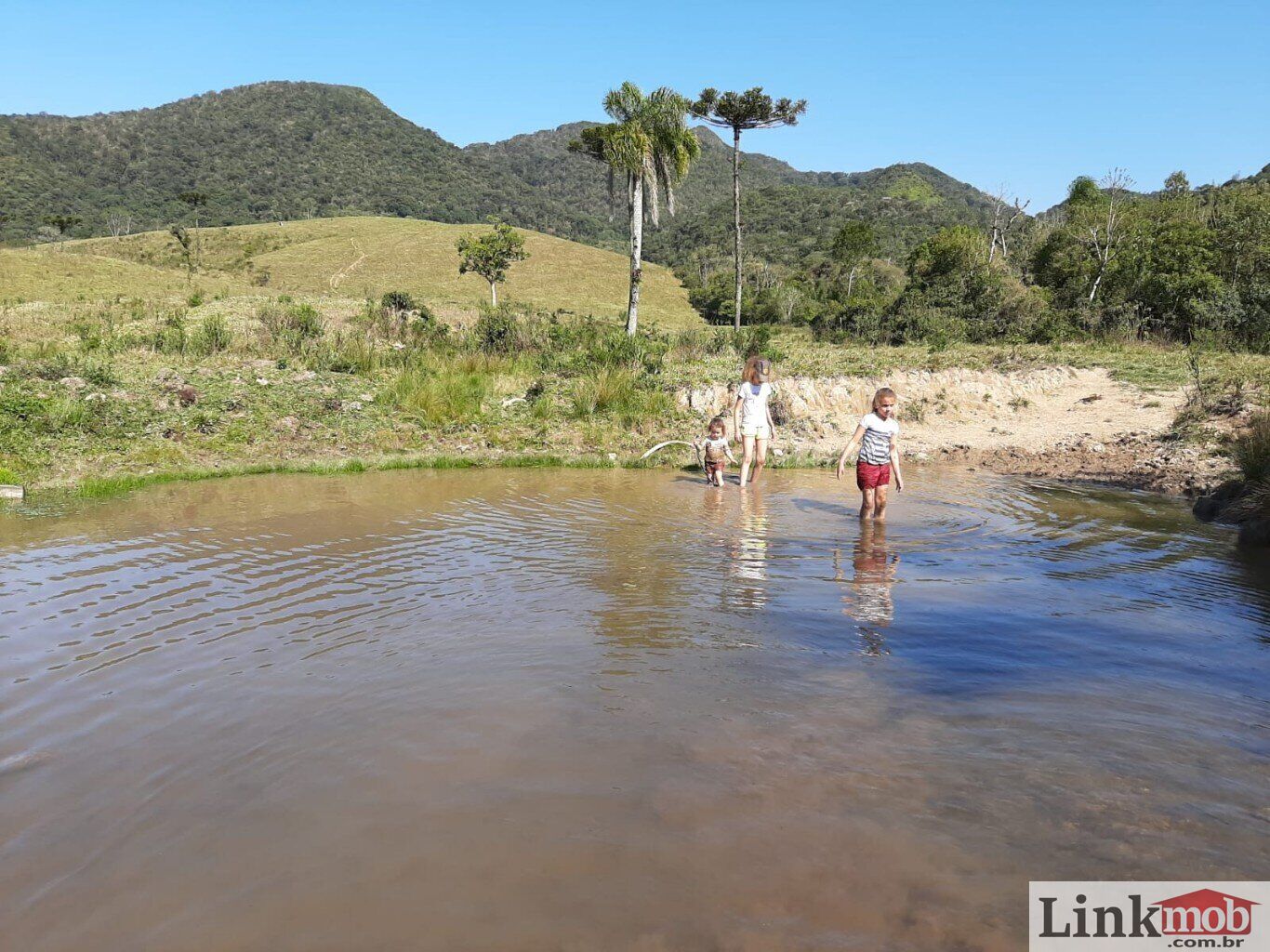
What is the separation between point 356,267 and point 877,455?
67.1 meters

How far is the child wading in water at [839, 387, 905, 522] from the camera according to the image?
28.1 feet

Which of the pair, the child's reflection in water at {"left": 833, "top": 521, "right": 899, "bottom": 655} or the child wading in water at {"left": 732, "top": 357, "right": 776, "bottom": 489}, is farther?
the child wading in water at {"left": 732, "top": 357, "right": 776, "bottom": 489}

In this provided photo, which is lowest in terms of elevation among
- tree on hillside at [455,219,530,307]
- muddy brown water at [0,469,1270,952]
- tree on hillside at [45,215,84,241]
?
muddy brown water at [0,469,1270,952]

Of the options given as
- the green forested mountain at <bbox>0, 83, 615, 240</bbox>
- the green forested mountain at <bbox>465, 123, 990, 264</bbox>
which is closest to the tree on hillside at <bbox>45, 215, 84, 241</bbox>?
the green forested mountain at <bbox>0, 83, 615, 240</bbox>

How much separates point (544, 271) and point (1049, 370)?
58704 mm

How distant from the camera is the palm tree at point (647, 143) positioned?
24281 mm

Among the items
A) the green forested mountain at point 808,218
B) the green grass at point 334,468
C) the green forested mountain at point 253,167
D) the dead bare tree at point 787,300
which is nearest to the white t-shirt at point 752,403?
the green grass at point 334,468

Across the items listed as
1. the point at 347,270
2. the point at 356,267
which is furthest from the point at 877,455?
the point at 356,267

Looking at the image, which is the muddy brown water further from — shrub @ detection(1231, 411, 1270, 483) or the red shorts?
shrub @ detection(1231, 411, 1270, 483)

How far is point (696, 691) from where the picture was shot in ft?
12.9

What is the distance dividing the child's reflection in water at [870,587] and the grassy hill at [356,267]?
34331mm

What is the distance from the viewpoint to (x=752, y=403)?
11.1 metres

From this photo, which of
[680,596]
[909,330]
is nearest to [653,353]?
[909,330]

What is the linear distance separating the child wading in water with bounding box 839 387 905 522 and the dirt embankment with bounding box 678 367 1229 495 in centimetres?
499
